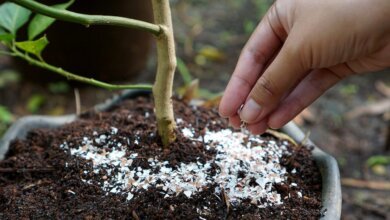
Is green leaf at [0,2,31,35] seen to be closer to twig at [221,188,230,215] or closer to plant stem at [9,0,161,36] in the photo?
plant stem at [9,0,161,36]

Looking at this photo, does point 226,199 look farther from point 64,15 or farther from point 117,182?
point 64,15

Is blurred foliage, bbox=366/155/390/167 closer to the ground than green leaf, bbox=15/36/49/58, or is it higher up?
higher up

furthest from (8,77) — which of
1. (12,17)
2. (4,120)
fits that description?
(12,17)

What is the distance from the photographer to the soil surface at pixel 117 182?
2.65ft

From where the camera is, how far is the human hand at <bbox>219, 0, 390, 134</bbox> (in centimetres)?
73

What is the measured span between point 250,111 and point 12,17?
0.52 metres

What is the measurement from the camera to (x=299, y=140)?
104 cm

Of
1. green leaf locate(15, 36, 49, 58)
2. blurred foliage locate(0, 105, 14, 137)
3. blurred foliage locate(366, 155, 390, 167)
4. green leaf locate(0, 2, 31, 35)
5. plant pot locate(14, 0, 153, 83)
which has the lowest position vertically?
blurred foliage locate(0, 105, 14, 137)

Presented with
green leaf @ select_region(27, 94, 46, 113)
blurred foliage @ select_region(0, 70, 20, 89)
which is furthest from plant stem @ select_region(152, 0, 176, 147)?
blurred foliage @ select_region(0, 70, 20, 89)

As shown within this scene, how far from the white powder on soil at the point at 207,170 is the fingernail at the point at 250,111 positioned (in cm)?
8

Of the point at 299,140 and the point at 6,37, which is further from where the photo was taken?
the point at 299,140

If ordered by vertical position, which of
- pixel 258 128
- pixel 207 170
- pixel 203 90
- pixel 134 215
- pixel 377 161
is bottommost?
pixel 134 215

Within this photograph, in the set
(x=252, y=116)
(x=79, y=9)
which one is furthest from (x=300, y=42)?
(x=79, y=9)

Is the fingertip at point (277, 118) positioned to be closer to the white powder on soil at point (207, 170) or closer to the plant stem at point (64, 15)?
the white powder on soil at point (207, 170)
